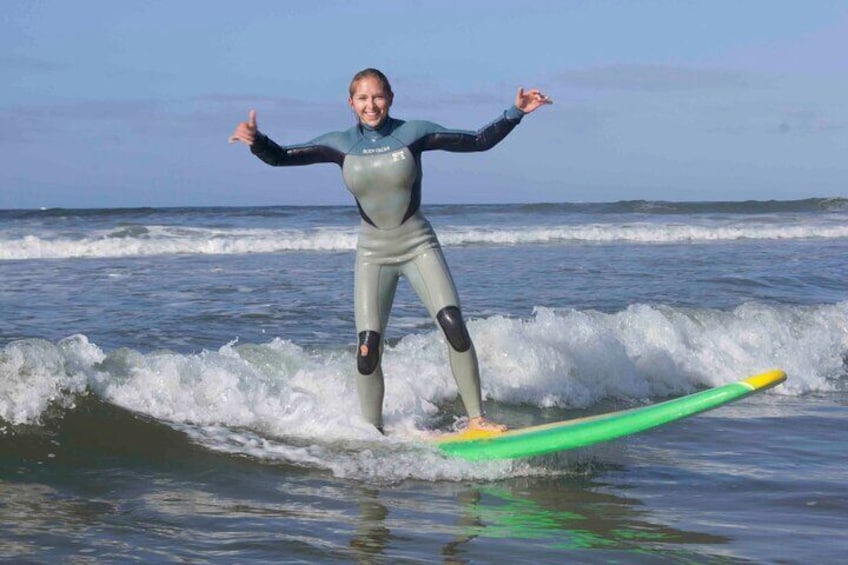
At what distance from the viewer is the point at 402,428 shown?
7.20 meters

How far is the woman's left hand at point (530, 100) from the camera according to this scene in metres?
6.25

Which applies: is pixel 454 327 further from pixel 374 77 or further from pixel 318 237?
pixel 318 237

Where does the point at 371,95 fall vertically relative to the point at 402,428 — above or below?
above

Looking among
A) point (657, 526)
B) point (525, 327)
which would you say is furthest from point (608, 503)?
point (525, 327)

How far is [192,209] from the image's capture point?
39219mm

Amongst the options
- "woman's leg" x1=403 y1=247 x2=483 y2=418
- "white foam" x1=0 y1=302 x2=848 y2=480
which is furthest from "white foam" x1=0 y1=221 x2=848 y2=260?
"woman's leg" x1=403 y1=247 x2=483 y2=418

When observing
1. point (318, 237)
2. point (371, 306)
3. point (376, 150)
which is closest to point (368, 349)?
point (371, 306)

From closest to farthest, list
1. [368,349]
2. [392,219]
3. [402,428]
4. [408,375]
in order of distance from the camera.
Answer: [392,219]
[368,349]
[402,428]
[408,375]

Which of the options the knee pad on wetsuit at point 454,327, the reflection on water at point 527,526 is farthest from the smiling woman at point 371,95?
the reflection on water at point 527,526

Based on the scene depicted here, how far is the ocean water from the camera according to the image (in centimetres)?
515

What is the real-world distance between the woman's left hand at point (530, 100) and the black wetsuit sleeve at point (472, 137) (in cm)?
4

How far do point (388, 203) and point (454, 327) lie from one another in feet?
2.52

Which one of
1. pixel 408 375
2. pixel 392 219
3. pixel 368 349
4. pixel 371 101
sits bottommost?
pixel 408 375

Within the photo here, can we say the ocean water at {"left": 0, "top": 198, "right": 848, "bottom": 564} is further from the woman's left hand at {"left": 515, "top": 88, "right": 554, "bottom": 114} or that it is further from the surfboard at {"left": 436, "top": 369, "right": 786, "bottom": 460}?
the woman's left hand at {"left": 515, "top": 88, "right": 554, "bottom": 114}
